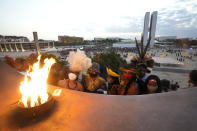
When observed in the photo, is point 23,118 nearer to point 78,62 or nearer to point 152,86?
point 78,62

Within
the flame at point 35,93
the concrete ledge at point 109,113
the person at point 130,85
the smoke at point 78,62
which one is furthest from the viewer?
the smoke at point 78,62

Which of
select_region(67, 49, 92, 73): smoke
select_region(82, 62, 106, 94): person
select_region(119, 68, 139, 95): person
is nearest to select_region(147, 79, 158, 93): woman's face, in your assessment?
select_region(119, 68, 139, 95): person

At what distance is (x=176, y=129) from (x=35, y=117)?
1.35 m

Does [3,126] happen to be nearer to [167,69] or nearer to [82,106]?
[82,106]

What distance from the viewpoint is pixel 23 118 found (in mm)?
1058

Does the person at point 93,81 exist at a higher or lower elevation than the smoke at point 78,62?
lower

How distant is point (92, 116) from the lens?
109cm

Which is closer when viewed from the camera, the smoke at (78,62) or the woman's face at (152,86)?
the woman's face at (152,86)

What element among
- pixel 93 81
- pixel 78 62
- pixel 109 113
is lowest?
pixel 93 81

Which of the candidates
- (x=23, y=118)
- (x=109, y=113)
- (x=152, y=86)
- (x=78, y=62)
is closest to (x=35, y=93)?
(x=23, y=118)

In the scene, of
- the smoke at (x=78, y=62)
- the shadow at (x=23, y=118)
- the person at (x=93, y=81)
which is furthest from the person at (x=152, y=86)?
the shadow at (x=23, y=118)

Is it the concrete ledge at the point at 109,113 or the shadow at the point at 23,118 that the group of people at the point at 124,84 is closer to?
the concrete ledge at the point at 109,113

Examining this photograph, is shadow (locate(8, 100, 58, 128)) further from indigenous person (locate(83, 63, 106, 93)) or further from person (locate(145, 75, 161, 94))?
person (locate(145, 75, 161, 94))

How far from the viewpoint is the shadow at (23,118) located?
99 cm
